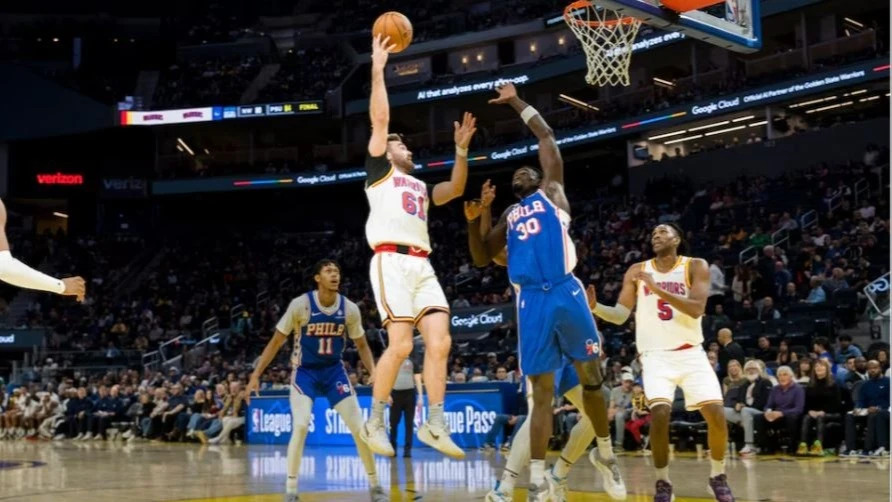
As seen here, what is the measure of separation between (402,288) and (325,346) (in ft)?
7.30

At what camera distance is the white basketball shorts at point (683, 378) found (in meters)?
8.32

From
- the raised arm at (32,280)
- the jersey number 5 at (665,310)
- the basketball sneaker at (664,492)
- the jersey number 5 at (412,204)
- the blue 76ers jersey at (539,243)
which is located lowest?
the basketball sneaker at (664,492)

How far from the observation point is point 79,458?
1744 cm

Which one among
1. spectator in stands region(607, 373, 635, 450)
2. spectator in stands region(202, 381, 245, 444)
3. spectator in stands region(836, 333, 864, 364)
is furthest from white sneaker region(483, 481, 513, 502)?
spectator in stands region(202, 381, 245, 444)

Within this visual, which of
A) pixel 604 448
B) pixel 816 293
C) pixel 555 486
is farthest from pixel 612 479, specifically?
pixel 816 293

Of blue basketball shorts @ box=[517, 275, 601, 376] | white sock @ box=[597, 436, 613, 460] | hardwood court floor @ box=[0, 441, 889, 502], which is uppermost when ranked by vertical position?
blue basketball shorts @ box=[517, 275, 601, 376]

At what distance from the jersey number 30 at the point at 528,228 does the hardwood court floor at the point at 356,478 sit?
260 cm

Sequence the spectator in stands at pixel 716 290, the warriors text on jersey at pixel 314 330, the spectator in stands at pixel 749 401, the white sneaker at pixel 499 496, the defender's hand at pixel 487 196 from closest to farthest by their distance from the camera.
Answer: the white sneaker at pixel 499 496
the defender's hand at pixel 487 196
the warriors text on jersey at pixel 314 330
the spectator in stands at pixel 749 401
the spectator in stands at pixel 716 290

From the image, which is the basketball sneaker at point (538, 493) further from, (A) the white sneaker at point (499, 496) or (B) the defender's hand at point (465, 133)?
(B) the defender's hand at point (465, 133)

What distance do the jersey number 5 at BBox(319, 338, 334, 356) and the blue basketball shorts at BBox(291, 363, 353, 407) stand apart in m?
0.14

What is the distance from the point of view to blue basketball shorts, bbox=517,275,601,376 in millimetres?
7473

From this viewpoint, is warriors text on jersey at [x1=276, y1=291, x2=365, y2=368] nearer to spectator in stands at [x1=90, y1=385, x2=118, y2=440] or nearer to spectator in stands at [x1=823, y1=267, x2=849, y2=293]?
spectator in stands at [x1=823, y1=267, x2=849, y2=293]

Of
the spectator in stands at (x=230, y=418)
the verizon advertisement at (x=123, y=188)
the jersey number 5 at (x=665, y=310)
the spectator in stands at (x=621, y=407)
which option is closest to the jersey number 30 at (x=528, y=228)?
the jersey number 5 at (x=665, y=310)

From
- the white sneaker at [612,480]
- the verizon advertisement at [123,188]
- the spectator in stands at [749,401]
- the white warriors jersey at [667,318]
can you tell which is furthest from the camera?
the verizon advertisement at [123,188]
